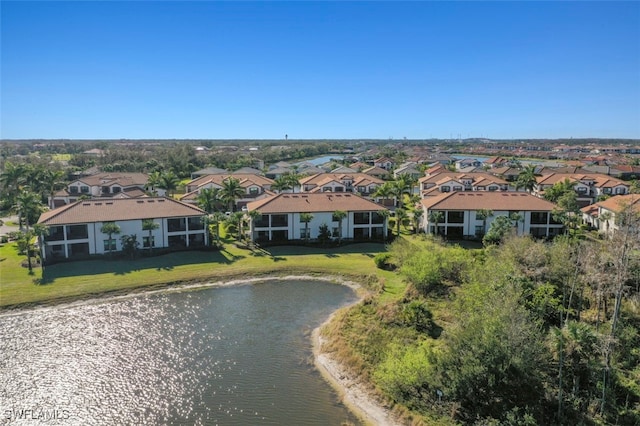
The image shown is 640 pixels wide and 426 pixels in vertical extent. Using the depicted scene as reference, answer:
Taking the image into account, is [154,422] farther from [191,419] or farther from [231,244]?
[231,244]

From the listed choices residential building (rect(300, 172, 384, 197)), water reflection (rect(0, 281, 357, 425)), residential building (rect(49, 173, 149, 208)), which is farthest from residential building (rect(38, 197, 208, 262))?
residential building (rect(300, 172, 384, 197))

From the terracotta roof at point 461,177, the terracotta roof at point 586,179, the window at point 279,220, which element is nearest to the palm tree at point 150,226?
the window at point 279,220

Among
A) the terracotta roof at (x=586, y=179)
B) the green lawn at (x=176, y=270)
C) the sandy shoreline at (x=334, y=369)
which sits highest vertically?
the terracotta roof at (x=586, y=179)

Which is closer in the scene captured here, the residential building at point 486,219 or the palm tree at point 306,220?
the palm tree at point 306,220

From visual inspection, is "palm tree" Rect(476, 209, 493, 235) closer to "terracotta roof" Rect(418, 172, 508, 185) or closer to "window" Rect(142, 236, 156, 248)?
"terracotta roof" Rect(418, 172, 508, 185)

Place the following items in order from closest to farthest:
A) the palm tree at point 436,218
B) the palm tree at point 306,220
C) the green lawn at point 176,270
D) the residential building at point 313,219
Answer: the green lawn at point 176,270, the palm tree at point 306,220, the residential building at point 313,219, the palm tree at point 436,218

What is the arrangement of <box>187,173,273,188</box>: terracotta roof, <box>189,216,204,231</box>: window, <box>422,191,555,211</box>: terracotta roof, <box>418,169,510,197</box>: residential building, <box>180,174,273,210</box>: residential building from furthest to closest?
<box>418,169,510,197</box>: residential building < <box>187,173,273,188</box>: terracotta roof < <box>180,174,273,210</box>: residential building < <box>422,191,555,211</box>: terracotta roof < <box>189,216,204,231</box>: window

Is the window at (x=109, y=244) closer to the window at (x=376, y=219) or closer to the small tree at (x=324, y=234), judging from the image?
the small tree at (x=324, y=234)
